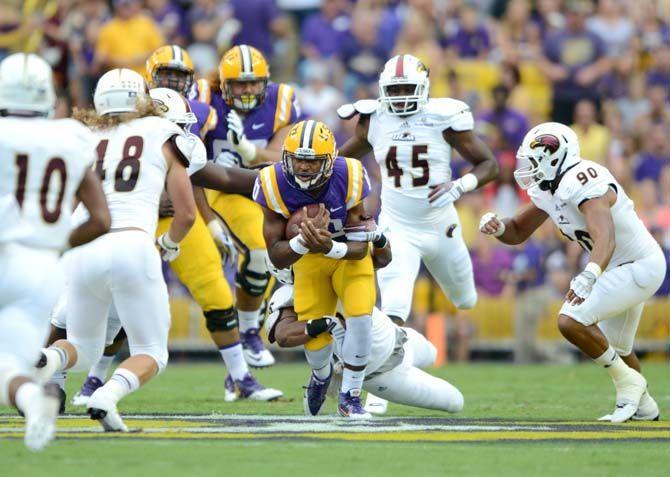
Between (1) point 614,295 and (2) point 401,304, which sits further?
(2) point 401,304

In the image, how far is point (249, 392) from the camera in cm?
883

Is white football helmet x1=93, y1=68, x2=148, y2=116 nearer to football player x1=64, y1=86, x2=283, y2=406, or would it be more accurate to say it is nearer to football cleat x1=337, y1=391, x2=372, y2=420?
football player x1=64, y1=86, x2=283, y2=406

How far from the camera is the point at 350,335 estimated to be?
7.26m

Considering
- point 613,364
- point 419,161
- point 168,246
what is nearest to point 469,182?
point 419,161

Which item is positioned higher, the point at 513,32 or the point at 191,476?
the point at 513,32

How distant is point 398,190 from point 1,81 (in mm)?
3961

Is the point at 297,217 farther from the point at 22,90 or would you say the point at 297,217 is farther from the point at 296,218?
the point at 22,90

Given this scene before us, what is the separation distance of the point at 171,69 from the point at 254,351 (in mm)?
2103

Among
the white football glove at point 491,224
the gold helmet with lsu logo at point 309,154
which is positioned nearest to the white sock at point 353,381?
the gold helmet with lsu logo at point 309,154

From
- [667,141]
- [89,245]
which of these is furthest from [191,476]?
[667,141]

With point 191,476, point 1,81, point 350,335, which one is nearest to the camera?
point 191,476

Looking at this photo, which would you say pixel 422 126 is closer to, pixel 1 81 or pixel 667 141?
pixel 1 81

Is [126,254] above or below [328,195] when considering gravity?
below

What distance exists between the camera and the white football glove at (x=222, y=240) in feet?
29.3
